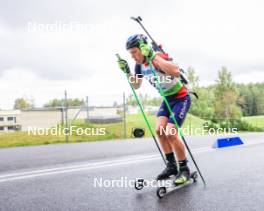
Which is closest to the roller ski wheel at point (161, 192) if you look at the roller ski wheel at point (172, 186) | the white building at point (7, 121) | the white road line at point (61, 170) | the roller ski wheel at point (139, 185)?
the roller ski wheel at point (172, 186)

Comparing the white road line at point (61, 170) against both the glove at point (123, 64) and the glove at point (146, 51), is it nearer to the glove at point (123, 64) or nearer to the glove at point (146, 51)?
the glove at point (123, 64)

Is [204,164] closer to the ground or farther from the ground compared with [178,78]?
closer to the ground

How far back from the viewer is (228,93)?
5378 cm

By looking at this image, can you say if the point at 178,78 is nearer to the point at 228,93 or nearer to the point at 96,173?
the point at 96,173

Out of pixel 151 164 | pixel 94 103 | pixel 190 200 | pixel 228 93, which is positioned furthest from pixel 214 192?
pixel 228 93

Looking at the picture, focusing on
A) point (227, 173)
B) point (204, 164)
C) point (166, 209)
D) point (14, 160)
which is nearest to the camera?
point (166, 209)

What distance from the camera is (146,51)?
400 cm

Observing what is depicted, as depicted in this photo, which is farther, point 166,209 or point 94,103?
point 94,103

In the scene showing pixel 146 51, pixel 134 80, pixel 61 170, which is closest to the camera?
pixel 146 51

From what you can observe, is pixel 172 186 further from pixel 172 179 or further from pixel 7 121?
pixel 7 121

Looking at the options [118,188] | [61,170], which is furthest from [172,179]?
[61,170]

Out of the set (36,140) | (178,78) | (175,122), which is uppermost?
(178,78)

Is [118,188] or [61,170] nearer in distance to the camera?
[118,188]

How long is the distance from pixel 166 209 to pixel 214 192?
3.13ft
